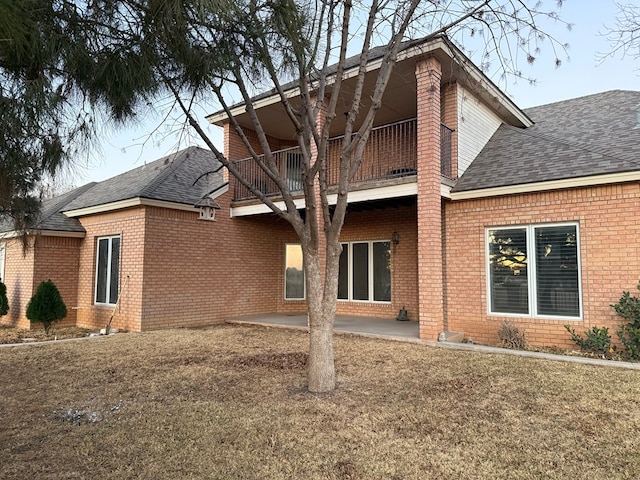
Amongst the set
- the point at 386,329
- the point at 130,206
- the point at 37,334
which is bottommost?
the point at 37,334

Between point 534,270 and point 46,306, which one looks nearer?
point 534,270

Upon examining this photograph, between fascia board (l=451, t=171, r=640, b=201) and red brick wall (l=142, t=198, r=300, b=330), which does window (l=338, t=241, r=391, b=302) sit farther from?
fascia board (l=451, t=171, r=640, b=201)

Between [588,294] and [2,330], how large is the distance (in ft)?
45.4

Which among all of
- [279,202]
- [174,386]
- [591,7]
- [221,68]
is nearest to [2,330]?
[279,202]

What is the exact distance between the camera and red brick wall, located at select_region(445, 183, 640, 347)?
709cm

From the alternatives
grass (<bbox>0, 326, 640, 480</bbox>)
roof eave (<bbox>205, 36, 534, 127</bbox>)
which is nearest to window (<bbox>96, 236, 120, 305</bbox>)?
grass (<bbox>0, 326, 640, 480</bbox>)

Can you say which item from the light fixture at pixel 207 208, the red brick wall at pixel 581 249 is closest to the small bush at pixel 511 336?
the red brick wall at pixel 581 249

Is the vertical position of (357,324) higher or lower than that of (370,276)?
lower

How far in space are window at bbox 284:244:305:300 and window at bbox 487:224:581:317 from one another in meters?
6.64

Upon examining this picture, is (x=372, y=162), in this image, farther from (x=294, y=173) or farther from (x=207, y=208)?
(x=207, y=208)

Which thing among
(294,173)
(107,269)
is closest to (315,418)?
(107,269)

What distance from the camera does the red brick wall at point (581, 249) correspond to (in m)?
7.09

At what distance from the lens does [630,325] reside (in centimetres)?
669

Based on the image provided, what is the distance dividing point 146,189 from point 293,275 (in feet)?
17.4
